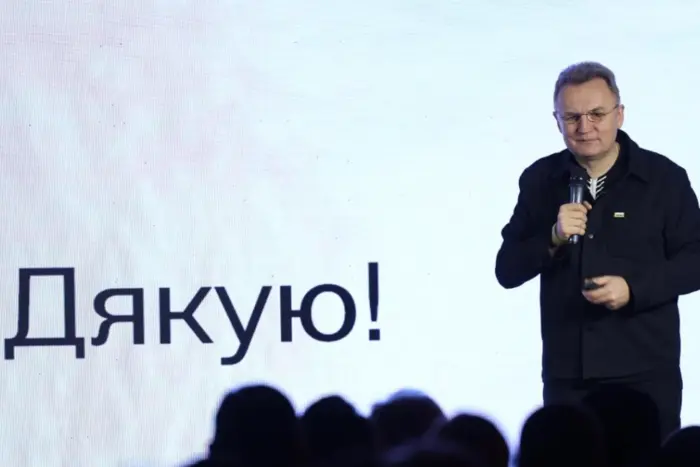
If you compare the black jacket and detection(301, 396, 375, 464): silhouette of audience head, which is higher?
the black jacket

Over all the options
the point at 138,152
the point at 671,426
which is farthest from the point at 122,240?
the point at 671,426

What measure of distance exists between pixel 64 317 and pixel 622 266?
71.8 inches

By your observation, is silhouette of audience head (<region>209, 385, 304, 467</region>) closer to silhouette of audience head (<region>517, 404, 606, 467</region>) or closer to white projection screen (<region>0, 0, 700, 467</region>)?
silhouette of audience head (<region>517, 404, 606, 467</region>)

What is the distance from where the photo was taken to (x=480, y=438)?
207cm

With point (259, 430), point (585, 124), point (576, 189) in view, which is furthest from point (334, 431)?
point (585, 124)

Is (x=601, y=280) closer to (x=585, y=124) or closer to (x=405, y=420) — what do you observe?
(x=585, y=124)

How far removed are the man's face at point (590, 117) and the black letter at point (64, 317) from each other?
5.67 feet

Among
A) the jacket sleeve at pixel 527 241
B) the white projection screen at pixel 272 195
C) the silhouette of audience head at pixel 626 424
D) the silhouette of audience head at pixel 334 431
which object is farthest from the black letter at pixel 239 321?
the silhouette of audience head at pixel 626 424

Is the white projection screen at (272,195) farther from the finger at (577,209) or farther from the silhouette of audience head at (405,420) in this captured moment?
the silhouette of audience head at (405,420)

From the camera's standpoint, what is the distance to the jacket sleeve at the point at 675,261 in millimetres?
2906

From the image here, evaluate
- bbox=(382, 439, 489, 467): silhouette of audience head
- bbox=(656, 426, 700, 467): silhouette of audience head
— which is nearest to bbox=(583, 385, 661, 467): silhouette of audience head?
bbox=(656, 426, 700, 467): silhouette of audience head

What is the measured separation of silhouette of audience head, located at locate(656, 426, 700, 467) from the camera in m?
1.76

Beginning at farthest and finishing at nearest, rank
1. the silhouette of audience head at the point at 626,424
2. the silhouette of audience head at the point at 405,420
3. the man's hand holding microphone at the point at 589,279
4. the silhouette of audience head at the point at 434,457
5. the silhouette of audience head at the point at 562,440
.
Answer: the man's hand holding microphone at the point at 589,279, the silhouette of audience head at the point at 405,420, the silhouette of audience head at the point at 626,424, the silhouette of audience head at the point at 562,440, the silhouette of audience head at the point at 434,457

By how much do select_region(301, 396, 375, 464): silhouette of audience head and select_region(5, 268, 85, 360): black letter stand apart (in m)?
1.72
